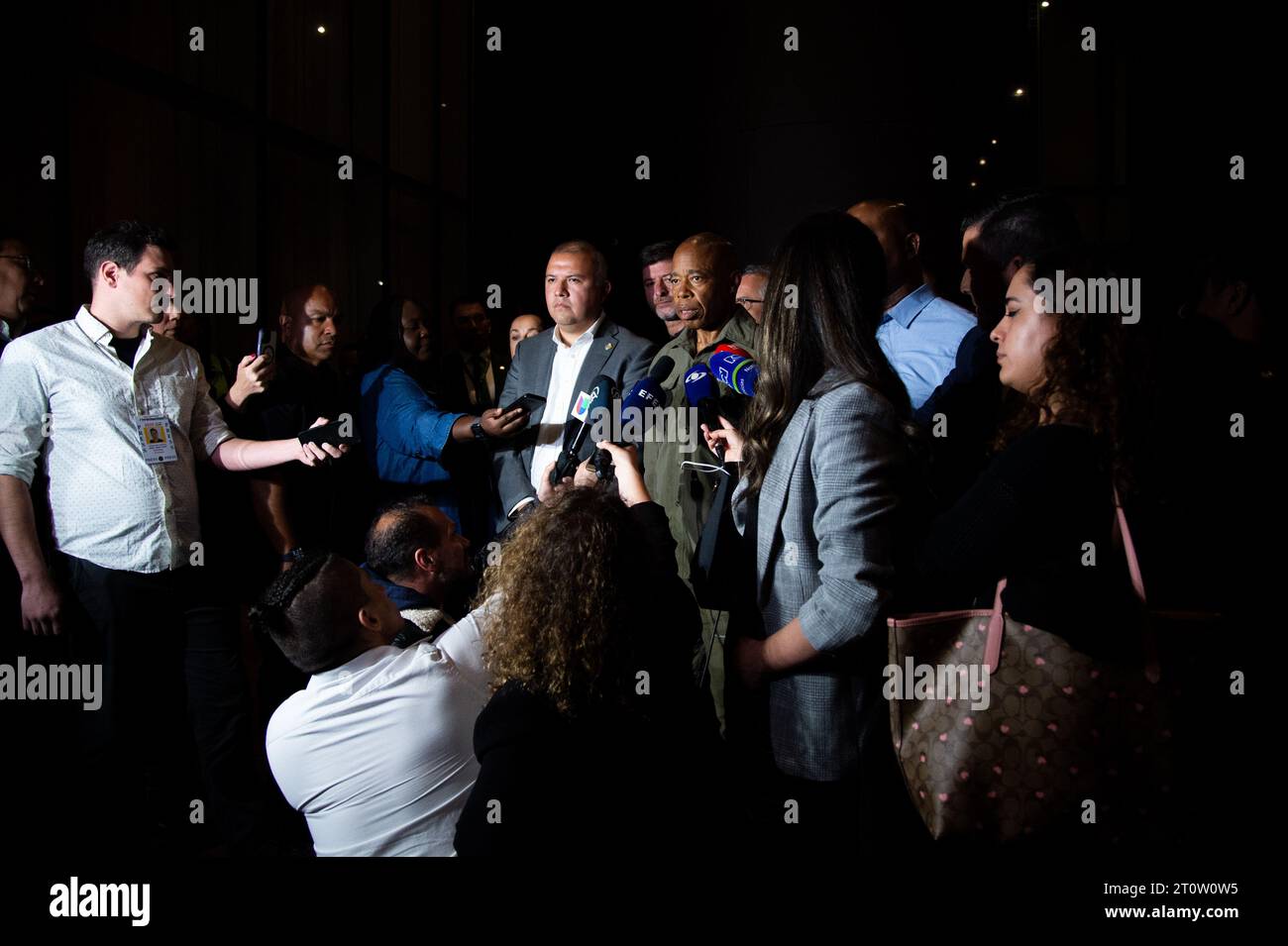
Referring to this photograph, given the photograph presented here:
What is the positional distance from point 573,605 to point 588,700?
125mm

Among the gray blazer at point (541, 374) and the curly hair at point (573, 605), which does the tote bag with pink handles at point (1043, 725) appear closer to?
the curly hair at point (573, 605)

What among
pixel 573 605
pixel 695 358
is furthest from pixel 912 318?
pixel 573 605

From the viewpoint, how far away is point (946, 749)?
138 cm

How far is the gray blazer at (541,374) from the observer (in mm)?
3082

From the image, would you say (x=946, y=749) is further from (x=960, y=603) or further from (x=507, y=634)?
(x=507, y=634)

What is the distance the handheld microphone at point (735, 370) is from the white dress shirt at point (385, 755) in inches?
27.6

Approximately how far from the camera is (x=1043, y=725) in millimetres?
1333

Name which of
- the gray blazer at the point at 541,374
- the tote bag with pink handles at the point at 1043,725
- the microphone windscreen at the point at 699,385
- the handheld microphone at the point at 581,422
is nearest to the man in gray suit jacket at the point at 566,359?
the gray blazer at the point at 541,374

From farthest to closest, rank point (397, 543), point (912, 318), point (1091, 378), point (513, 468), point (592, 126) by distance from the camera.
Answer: point (592, 126) → point (513, 468) → point (912, 318) → point (397, 543) → point (1091, 378)

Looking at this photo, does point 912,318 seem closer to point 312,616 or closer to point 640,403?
point 640,403

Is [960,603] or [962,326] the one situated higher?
[962,326]

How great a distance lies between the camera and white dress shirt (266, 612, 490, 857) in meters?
1.58

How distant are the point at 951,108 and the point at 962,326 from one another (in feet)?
11.6
